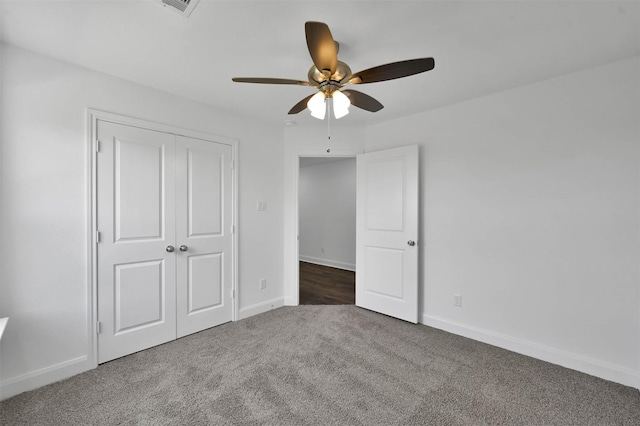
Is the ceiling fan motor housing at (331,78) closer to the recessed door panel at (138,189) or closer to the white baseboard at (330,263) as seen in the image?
the recessed door panel at (138,189)

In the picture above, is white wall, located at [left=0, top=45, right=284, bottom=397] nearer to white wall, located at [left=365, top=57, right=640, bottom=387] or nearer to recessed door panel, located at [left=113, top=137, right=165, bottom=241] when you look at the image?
recessed door panel, located at [left=113, top=137, right=165, bottom=241]

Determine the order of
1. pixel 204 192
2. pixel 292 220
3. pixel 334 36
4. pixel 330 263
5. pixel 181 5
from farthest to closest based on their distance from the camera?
pixel 330 263
pixel 292 220
pixel 204 192
pixel 334 36
pixel 181 5

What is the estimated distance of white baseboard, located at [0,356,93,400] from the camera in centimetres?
179

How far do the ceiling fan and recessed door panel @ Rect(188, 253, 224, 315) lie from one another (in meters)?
1.85

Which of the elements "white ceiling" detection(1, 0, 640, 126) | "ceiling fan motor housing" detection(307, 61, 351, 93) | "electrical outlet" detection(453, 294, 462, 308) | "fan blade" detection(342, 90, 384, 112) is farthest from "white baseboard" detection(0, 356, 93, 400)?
"electrical outlet" detection(453, 294, 462, 308)

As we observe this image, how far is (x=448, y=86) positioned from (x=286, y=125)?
1.87m

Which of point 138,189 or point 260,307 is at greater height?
point 138,189

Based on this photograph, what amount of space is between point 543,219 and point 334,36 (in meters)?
2.23

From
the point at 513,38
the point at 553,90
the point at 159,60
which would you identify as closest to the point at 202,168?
the point at 159,60

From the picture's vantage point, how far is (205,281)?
280 cm

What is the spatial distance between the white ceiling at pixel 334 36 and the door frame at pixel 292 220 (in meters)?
1.22

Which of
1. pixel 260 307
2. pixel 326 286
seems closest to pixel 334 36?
pixel 260 307

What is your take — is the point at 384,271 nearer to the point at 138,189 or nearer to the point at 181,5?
the point at 138,189

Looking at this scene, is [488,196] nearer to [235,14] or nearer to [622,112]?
[622,112]
